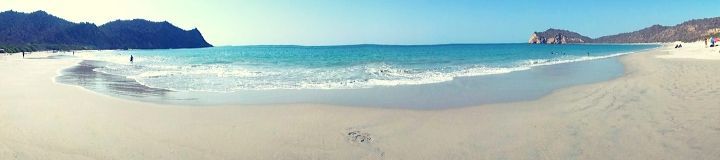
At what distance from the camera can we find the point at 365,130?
7.45 meters

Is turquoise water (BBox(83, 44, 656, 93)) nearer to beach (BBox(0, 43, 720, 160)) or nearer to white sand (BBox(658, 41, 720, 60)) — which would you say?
beach (BBox(0, 43, 720, 160))

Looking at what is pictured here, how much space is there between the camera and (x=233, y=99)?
11875 mm

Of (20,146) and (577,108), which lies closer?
(20,146)

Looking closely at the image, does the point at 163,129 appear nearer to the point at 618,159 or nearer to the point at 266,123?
the point at 266,123

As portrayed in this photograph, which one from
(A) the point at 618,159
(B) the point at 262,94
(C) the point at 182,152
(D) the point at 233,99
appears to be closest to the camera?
(A) the point at 618,159

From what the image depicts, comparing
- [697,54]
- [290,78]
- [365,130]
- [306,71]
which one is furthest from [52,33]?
[365,130]

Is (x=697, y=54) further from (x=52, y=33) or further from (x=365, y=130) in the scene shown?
(x=52, y=33)

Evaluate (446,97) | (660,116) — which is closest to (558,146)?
(660,116)

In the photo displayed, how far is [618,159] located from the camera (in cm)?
546

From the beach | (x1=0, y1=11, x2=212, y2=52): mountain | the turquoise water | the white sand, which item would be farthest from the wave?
(x1=0, y1=11, x2=212, y2=52): mountain

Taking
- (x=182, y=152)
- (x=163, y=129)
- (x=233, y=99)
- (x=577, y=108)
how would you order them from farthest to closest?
(x=233, y=99) → (x=577, y=108) → (x=163, y=129) → (x=182, y=152)

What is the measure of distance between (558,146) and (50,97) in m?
12.9

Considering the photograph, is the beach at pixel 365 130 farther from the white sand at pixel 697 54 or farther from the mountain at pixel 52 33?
the mountain at pixel 52 33

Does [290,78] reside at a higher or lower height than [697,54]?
lower
